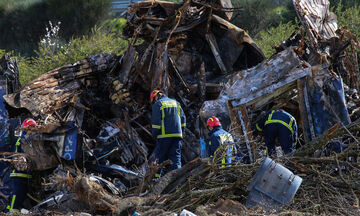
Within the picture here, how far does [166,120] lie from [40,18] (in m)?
18.5

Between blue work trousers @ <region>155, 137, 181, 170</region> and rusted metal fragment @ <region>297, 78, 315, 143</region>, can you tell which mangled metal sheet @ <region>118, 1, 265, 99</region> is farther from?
rusted metal fragment @ <region>297, 78, 315, 143</region>

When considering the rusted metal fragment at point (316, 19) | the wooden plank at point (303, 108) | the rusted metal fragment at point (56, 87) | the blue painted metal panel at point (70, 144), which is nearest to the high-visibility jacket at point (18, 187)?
the blue painted metal panel at point (70, 144)

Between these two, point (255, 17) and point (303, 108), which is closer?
point (303, 108)

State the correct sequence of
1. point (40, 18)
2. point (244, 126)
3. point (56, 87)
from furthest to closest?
point (40, 18) → point (56, 87) → point (244, 126)

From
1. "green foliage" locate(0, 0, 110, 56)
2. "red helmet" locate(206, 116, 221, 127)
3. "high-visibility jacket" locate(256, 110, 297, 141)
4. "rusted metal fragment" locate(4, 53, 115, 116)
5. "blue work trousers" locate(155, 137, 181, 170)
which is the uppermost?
"green foliage" locate(0, 0, 110, 56)

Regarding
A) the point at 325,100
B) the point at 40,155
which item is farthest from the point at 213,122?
the point at 40,155

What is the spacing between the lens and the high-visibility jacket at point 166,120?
6.70m

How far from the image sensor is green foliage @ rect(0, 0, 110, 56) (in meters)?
22.4

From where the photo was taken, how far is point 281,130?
649 cm

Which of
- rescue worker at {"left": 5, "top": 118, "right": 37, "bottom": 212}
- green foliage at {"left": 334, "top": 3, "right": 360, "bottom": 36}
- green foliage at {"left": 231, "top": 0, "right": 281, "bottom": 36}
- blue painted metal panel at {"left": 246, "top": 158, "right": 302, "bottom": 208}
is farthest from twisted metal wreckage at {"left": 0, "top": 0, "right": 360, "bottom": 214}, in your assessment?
green foliage at {"left": 231, "top": 0, "right": 281, "bottom": 36}

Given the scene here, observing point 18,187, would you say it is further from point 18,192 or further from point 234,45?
point 234,45

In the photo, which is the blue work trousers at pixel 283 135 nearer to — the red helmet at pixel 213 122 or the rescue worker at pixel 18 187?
the red helmet at pixel 213 122

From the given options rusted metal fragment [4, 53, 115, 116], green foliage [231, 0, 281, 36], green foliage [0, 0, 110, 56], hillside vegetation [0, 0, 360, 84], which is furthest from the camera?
green foliage [0, 0, 110, 56]

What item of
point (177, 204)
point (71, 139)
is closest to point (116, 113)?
point (71, 139)
